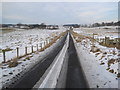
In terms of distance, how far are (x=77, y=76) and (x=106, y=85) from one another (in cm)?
177

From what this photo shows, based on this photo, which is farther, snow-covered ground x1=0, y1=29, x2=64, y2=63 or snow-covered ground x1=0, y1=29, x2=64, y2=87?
snow-covered ground x1=0, y1=29, x2=64, y2=63

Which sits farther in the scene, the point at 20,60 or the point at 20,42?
the point at 20,42

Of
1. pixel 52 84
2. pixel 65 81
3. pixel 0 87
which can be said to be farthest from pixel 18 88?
pixel 65 81

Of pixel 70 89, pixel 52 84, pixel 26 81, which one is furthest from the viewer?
pixel 26 81

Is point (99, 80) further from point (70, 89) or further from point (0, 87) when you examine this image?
point (0, 87)

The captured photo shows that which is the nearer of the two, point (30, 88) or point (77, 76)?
point (30, 88)

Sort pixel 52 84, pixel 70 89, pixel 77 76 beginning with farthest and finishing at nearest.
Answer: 1. pixel 77 76
2. pixel 52 84
3. pixel 70 89

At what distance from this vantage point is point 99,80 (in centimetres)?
816

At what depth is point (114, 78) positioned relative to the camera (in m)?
8.59

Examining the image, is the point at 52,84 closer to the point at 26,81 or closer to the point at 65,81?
the point at 65,81

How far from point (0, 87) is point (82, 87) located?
12.4 ft

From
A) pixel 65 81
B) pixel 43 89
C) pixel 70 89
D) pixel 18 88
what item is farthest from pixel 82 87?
pixel 18 88

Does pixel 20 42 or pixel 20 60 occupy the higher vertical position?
pixel 20 42

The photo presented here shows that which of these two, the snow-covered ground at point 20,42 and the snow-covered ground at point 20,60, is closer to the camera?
the snow-covered ground at point 20,60
